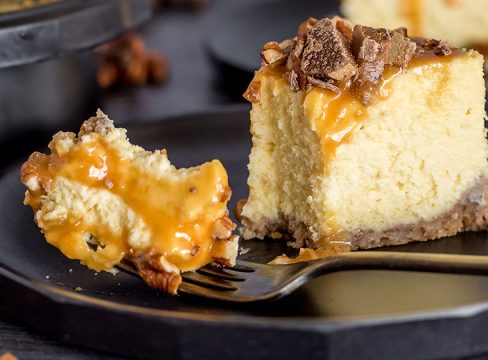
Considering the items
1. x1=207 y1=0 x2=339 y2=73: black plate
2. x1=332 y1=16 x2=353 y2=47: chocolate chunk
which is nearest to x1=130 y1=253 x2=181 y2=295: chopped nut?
x1=332 y1=16 x2=353 y2=47: chocolate chunk

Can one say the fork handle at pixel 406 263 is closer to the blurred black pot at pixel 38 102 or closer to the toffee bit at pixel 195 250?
the toffee bit at pixel 195 250

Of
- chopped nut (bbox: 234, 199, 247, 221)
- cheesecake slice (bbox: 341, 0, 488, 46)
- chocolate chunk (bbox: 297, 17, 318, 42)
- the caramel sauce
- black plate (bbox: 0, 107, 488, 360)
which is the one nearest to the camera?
black plate (bbox: 0, 107, 488, 360)

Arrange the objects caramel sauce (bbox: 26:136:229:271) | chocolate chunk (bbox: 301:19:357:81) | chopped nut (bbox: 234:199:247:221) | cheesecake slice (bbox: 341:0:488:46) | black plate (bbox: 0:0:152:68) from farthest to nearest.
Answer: cheesecake slice (bbox: 341:0:488:46) → black plate (bbox: 0:0:152:68) → chopped nut (bbox: 234:199:247:221) → chocolate chunk (bbox: 301:19:357:81) → caramel sauce (bbox: 26:136:229:271)

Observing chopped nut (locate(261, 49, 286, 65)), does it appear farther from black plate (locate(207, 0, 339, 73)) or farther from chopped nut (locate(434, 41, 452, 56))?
black plate (locate(207, 0, 339, 73))

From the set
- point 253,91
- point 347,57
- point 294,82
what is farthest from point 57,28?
point 347,57

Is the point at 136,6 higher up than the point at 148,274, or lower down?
higher up

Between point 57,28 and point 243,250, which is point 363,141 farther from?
point 57,28

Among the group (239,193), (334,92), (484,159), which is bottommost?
(239,193)

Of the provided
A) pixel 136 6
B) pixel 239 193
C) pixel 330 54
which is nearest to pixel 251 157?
pixel 239 193

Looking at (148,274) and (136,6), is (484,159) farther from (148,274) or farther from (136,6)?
(136,6)
